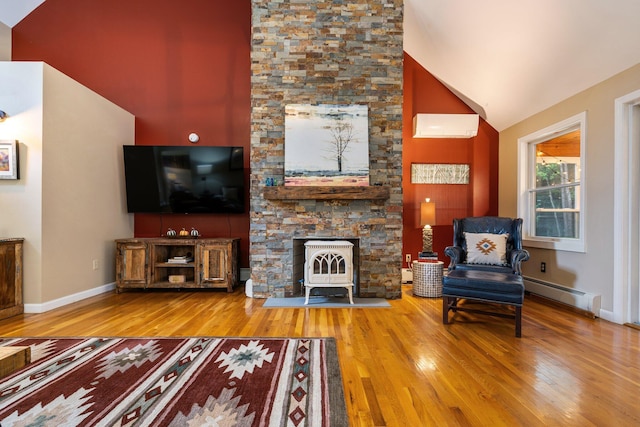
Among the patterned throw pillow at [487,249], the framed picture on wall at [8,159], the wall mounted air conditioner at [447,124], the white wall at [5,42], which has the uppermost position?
the white wall at [5,42]

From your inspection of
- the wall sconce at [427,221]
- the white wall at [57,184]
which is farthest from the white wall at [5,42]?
the wall sconce at [427,221]

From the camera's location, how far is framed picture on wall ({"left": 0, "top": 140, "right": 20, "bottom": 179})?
2988mm

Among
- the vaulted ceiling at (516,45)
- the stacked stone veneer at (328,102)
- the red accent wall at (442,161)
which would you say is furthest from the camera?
the red accent wall at (442,161)

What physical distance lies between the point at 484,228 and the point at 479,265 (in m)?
0.58

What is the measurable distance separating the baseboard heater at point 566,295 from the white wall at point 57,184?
5.51m

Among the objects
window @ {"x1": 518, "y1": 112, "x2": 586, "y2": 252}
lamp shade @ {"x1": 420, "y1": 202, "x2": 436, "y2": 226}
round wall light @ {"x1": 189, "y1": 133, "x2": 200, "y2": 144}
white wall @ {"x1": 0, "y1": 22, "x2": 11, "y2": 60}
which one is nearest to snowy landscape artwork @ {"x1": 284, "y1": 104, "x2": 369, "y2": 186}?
lamp shade @ {"x1": 420, "y1": 202, "x2": 436, "y2": 226}

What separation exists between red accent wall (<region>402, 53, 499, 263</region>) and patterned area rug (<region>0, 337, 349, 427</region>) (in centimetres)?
292

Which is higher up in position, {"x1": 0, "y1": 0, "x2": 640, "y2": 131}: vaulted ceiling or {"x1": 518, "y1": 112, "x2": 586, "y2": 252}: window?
{"x1": 0, "y1": 0, "x2": 640, "y2": 131}: vaulted ceiling

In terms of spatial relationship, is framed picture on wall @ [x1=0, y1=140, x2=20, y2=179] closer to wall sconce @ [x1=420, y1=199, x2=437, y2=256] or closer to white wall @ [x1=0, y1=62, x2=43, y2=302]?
white wall @ [x1=0, y1=62, x2=43, y2=302]

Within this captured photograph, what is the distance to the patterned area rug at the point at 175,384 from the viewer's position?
141 cm

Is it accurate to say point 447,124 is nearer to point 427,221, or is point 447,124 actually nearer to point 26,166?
point 427,221

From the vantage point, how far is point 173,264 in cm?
392

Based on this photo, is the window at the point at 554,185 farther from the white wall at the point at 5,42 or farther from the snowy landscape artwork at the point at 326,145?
the white wall at the point at 5,42

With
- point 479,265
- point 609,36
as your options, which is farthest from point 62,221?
point 609,36
